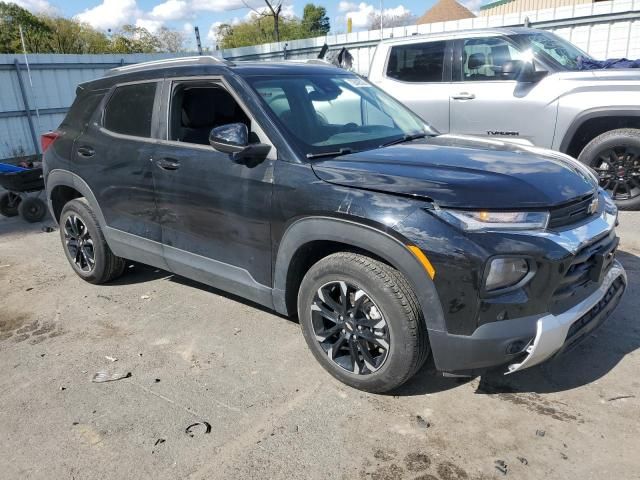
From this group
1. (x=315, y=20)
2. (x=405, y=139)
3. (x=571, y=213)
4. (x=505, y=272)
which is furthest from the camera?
(x=315, y=20)

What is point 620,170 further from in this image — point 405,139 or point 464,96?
point 405,139

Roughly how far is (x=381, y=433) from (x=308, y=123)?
193 centimetres

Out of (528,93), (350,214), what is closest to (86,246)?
(350,214)

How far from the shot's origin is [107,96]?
4.41 meters

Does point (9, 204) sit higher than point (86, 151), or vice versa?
point (86, 151)

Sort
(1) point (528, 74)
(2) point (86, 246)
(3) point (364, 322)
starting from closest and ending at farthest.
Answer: (3) point (364, 322) → (2) point (86, 246) → (1) point (528, 74)

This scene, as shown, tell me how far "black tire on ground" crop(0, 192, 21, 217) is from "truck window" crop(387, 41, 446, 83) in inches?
233

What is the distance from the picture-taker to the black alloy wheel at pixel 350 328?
9.29 ft

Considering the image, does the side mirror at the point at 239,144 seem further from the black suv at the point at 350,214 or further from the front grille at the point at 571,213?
the front grille at the point at 571,213

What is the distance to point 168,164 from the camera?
147 inches

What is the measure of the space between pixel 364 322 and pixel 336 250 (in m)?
0.47

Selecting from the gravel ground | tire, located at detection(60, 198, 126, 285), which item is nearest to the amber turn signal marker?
the gravel ground

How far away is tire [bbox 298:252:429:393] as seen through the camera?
267cm

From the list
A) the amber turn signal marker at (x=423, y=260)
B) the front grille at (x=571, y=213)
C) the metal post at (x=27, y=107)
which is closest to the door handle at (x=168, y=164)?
the amber turn signal marker at (x=423, y=260)
